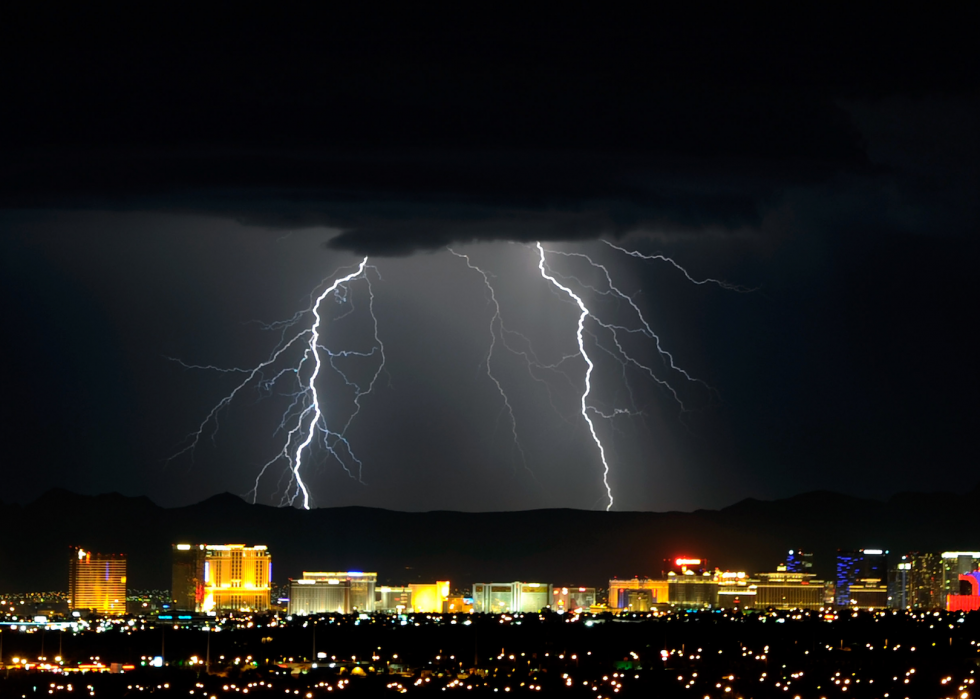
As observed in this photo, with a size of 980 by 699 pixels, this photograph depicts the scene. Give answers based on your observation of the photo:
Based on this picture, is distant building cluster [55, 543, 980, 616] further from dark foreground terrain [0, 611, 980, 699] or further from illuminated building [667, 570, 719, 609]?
dark foreground terrain [0, 611, 980, 699]

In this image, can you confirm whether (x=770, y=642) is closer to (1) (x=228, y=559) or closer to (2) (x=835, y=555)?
(1) (x=228, y=559)

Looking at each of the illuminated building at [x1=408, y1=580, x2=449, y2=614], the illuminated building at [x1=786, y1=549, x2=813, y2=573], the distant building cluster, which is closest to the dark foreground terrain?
the illuminated building at [x1=408, y1=580, x2=449, y2=614]

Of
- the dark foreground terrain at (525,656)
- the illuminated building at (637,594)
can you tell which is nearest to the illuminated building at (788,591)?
the illuminated building at (637,594)

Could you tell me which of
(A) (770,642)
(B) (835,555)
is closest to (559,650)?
(A) (770,642)

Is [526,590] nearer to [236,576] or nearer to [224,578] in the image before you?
[236,576]

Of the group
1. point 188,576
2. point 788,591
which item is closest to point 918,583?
point 788,591
